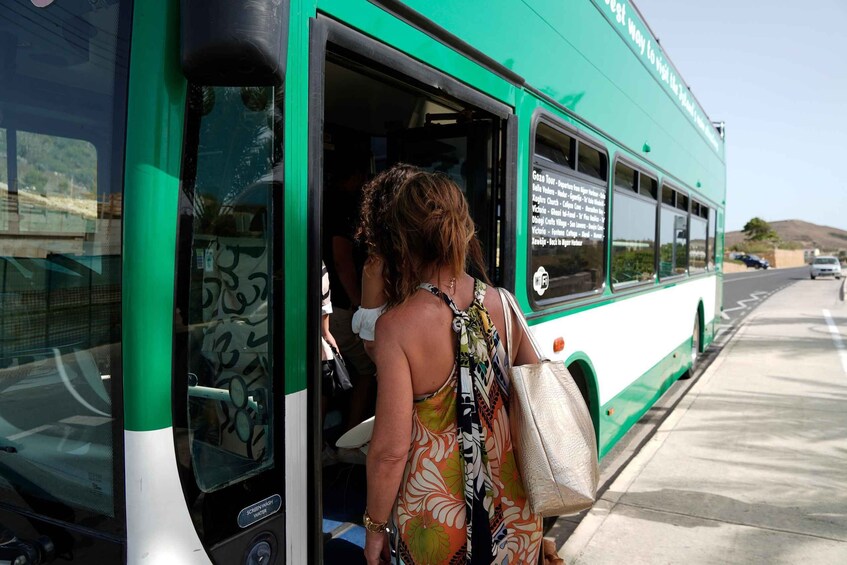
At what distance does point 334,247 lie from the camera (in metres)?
3.39

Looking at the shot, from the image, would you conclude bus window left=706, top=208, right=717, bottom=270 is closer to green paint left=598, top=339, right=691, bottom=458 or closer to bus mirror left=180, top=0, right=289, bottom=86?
green paint left=598, top=339, right=691, bottom=458

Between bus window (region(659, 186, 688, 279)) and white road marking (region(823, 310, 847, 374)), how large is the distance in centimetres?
409

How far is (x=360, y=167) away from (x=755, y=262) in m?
72.1

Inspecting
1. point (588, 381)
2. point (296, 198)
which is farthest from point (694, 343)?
point (296, 198)

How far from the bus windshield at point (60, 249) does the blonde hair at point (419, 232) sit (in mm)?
705

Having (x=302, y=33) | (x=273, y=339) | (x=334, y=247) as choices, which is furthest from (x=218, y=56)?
(x=334, y=247)

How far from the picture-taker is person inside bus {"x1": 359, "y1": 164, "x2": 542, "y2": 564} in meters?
1.74

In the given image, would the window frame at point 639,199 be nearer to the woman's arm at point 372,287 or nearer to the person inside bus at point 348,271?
the person inside bus at point 348,271

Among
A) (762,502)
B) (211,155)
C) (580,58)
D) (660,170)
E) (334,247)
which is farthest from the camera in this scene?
(660,170)

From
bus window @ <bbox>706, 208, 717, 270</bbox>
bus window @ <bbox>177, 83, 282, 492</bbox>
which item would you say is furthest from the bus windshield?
bus window @ <bbox>706, 208, 717, 270</bbox>

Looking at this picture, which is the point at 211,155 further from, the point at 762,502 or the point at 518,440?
the point at 762,502

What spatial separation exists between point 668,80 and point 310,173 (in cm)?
564

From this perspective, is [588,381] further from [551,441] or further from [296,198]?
[296,198]

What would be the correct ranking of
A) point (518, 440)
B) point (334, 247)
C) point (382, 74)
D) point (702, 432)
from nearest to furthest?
point (518, 440) < point (382, 74) < point (334, 247) < point (702, 432)
